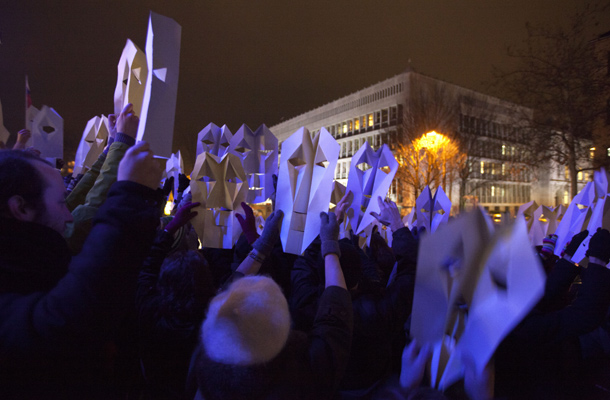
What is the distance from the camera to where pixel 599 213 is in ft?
12.9

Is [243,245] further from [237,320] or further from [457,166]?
[457,166]

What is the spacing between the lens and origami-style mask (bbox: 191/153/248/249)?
381 centimetres

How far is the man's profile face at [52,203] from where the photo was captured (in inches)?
47.4

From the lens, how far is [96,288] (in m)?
1.04

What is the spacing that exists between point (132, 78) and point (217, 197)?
6.88ft

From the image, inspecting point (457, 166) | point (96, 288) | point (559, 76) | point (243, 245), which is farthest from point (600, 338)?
point (457, 166)

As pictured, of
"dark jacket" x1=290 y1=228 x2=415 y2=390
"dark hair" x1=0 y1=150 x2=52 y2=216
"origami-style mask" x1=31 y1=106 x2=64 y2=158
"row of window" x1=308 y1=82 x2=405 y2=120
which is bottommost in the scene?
"dark jacket" x1=290 y1=228 x2=415 y2=390

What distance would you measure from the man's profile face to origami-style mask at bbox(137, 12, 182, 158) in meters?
0.42

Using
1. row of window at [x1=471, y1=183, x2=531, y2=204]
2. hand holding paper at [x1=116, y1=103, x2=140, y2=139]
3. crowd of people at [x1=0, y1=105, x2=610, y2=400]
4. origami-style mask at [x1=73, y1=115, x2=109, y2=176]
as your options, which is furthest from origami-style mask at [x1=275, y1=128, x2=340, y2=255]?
row of window at [x1=471, y1=183, x2=531, y2=204]

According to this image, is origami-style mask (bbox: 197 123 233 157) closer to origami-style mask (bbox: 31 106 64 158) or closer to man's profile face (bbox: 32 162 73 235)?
origami-style mask (bbox: 31 106 64 158)

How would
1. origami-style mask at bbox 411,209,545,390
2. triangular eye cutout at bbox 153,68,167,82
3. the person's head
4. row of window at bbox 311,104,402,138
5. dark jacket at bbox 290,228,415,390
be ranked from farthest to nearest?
row of window at bbox 311,104,402,138, dark jacket at bbox 290,228,415,390, triangular eye cutout at bbox 153,68,167,82, origami-style mask at bbox 411,209,545,390, the person's head

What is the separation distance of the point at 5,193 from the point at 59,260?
0.26 m

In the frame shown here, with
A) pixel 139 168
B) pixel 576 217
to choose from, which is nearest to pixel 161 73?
pixel 139 168

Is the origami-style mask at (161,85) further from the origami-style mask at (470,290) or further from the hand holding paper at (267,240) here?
the origami-style mask at (470,290)
